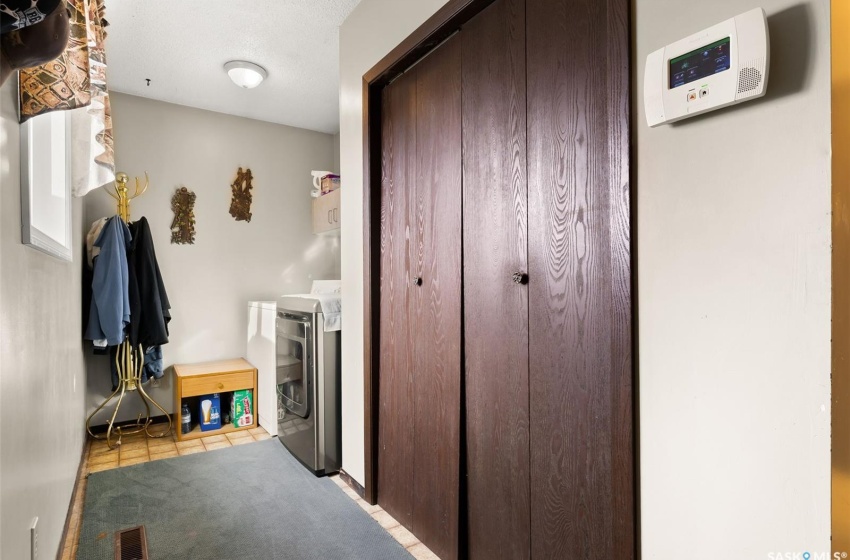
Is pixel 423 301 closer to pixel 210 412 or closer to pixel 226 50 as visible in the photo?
pixel 226 50

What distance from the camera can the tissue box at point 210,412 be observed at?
3.39 meters

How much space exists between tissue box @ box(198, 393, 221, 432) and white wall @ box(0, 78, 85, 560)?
4.07 feet

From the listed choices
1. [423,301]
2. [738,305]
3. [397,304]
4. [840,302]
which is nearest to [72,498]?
[397,304]

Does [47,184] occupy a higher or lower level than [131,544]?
higher

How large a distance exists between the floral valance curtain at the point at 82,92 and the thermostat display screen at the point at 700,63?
56.7 inches

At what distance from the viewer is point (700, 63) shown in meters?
0.90

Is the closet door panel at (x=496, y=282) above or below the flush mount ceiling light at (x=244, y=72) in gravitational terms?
below

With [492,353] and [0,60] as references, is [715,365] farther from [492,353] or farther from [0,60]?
[0,60]

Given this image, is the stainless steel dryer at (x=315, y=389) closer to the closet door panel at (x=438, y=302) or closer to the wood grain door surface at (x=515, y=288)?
the wood grain door surface at (x=515, y=288)

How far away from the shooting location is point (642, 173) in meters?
1.06

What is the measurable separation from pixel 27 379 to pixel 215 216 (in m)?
2.77

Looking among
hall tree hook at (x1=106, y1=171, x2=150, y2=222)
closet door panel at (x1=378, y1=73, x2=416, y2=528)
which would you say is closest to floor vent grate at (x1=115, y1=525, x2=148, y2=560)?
closet door panel at (x1=378, y1=73, x2=416, y2=528)

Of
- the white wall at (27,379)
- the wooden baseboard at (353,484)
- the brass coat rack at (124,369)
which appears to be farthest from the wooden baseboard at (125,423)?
the wooden baseboard at (353,484)

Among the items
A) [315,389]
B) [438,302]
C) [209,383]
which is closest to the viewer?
[438,302]
